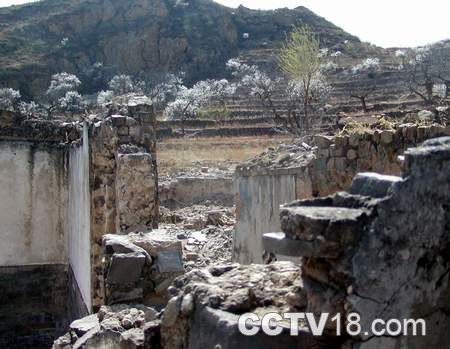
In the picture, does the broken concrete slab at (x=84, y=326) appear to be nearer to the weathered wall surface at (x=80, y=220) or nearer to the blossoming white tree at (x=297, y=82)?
the weathered wall surface at (x=80, y=220)

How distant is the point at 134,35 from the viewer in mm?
72312

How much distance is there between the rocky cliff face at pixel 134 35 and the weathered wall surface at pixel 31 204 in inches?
2153

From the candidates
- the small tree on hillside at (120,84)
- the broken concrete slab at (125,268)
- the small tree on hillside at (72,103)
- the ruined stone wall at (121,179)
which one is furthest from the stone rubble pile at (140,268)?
the small tree on hillside at (120,84)

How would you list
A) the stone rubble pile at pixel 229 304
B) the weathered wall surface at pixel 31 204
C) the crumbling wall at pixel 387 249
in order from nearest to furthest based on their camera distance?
the crumbling wall at pixel 387 249 → the stone rubble pile at pixel 229 304 → the weathered wall surface at pixel 31 204

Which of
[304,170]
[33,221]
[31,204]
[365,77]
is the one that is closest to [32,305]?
[33,221]

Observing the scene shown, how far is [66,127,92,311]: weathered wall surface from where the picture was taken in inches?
329

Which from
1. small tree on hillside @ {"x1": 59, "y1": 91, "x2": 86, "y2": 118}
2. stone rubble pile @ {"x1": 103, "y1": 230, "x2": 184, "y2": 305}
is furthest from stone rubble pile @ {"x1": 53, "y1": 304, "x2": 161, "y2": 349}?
small tree on hillside @ {"x1": 59, "y1": 91, "x2": 86, "y2": 118}

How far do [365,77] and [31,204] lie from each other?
46545 mm

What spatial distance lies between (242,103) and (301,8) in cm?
→ 3495

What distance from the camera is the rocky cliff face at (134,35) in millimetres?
A: 68938

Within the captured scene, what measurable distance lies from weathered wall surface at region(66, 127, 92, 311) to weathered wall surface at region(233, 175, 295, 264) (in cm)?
225

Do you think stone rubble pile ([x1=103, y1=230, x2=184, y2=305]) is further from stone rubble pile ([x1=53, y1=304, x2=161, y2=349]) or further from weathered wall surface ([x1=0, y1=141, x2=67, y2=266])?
weathered wall surface ([x1=0, y1=141, x2=67, y2=266])

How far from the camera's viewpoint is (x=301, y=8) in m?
84.1

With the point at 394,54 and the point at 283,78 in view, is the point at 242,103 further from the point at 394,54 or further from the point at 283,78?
the point at 394,54
